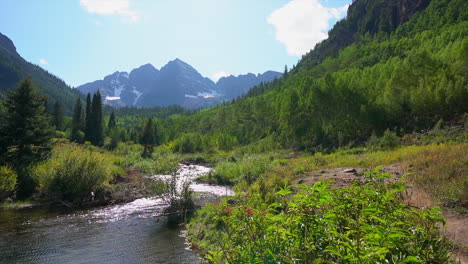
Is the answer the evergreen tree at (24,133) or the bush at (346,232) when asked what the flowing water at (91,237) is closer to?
the evergreen tree at (24,133)

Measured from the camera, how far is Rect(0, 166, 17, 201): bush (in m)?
19.1

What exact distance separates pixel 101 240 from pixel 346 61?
4322 inches

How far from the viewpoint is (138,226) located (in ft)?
51.6

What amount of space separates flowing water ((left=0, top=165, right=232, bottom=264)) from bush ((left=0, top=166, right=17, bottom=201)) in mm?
2275

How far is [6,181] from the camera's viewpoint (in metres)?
19.4

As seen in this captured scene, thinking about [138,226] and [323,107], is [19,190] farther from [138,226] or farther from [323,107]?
[323,107]

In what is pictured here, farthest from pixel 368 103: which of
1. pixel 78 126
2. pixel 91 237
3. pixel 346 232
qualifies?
pixel 78 126

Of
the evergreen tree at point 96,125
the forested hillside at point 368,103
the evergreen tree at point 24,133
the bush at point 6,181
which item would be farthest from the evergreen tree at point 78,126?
the bush at point 6,181

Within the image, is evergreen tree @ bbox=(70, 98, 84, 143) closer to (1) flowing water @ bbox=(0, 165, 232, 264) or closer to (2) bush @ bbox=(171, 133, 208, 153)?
(2) bush @ bbox=(171, 133, 208, 153)

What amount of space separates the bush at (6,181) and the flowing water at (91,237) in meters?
2.28

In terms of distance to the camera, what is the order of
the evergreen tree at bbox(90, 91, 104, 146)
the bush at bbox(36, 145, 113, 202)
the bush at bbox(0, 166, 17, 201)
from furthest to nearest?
the evergreen tree at bbox(90, 91, 104, 146)
the bush at bbox(36, 145, 113, 202)
the bush at bbox(0, 166, 17, 201)

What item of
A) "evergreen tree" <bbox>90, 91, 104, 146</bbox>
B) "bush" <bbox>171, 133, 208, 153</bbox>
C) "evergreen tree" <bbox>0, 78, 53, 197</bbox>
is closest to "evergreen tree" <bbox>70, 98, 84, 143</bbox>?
"evergreen tree" <bbox>90, 91, 104, 146</bbox>

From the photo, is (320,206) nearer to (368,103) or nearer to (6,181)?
(6,181)

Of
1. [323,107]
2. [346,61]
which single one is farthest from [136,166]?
[346,61]
